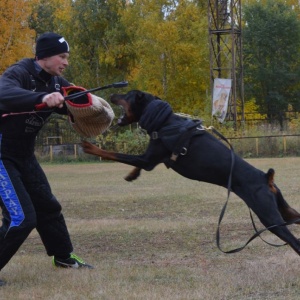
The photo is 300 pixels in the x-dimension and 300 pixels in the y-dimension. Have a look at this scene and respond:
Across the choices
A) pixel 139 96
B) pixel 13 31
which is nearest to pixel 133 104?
pixel 139 96

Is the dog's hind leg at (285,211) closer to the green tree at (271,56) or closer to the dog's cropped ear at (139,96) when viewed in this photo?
the dog's cropped ear at (139,96)

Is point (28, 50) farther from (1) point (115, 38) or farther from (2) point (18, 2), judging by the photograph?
(1) point (115, 38)

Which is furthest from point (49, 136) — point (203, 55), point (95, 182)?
point (95, 182)

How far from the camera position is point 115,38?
3531cm

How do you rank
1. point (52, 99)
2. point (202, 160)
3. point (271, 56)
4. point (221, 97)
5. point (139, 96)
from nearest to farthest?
point (52, 99)
point (202, 160)
point (139, 96)
point (221, 97)
point (271, 56)

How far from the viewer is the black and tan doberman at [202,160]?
545 centimetres

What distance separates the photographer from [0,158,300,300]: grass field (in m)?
5.30

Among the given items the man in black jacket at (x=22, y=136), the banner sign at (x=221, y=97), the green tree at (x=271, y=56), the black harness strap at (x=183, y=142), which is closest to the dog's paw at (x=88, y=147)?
the man in black jacket at (x=22, y=136)

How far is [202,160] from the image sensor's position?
5699mm

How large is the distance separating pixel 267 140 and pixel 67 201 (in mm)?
16900

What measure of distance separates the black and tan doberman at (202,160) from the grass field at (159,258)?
1.85ft

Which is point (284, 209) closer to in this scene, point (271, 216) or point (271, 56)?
point (271, 216)

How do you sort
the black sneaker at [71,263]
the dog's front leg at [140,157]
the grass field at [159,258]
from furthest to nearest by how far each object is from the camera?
the black sneaker at [71,263] < the dog's front leg at [140,157] < the grass field at [159,258]

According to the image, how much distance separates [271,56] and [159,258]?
43.6 metres
